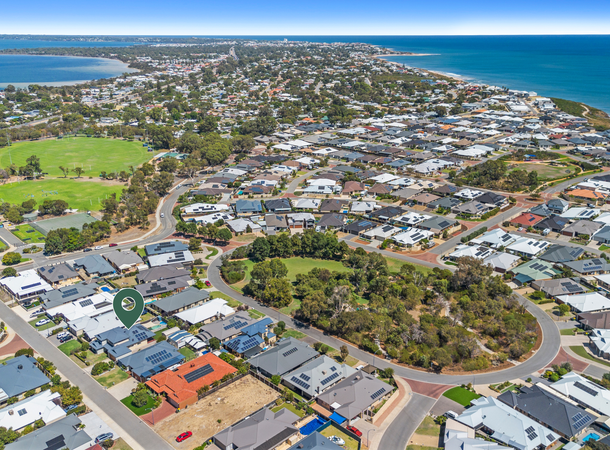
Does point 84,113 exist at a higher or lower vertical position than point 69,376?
higher

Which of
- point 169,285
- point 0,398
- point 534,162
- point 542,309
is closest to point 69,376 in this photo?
point 0,398

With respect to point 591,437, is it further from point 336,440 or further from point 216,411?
point 216,411

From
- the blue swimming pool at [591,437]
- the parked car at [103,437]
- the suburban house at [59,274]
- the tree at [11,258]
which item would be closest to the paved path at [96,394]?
the parked car at [103,437]

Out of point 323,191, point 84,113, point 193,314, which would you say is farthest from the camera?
point 84,113

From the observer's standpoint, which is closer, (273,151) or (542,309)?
(542,309)

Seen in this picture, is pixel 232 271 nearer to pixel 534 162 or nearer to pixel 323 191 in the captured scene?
pixel 323 191

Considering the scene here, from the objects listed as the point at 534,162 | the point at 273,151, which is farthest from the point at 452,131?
the point at 273,151

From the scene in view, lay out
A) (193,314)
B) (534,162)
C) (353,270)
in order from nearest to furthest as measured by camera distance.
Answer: (193,314)
(353,270)
(534,162)
